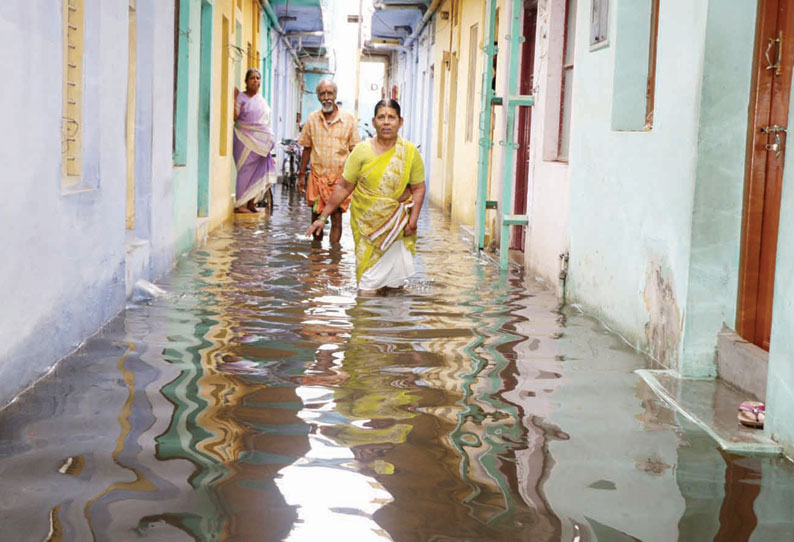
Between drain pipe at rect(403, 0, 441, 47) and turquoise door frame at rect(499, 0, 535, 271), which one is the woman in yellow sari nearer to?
turquoise door frame at rect(499, 0, 535, 271)

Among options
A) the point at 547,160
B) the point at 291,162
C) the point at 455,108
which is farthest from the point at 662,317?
the point at 291,162

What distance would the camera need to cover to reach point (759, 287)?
4.96 m

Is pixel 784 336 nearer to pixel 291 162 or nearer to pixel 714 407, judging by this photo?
pixel 714 407

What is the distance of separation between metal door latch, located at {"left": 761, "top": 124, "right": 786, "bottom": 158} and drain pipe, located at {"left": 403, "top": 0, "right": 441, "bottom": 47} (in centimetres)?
1502

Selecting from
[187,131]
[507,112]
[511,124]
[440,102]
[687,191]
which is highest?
[440,102]

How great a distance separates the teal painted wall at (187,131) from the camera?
9.48 m

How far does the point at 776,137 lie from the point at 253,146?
10.4 metres

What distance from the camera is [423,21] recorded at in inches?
870

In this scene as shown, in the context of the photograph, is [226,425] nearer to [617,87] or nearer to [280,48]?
[617,87]

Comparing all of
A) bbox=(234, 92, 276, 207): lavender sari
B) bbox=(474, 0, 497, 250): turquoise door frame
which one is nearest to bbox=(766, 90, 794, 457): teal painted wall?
bbox=(474, 0, 497, 250): turquoise door frame

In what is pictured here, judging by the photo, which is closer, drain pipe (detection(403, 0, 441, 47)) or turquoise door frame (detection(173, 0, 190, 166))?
turquoise door frame (detection(173, 0, 190, 166))

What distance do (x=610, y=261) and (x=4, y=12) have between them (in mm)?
4013

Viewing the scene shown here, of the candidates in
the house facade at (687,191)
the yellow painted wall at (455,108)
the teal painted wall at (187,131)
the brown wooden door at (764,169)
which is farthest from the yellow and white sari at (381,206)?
the yellow painted wall at (455,108)

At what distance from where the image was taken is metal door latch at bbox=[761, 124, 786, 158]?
188 inches
